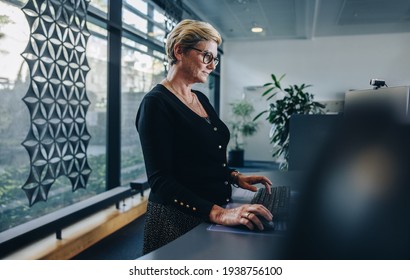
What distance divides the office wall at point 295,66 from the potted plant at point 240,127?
246mm

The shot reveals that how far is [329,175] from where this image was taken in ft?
1.09

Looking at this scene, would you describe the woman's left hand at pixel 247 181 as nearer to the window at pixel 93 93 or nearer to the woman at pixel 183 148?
the woman at pixel 183 148

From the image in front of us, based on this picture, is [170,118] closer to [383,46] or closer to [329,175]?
[329,175]

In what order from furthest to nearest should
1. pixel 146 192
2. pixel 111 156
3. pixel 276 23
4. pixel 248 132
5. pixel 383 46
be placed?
1. pixel 248 132
2. pixel 276 23
3. pixel 383 46
4. pixel 146 192
5. pixel 111 156

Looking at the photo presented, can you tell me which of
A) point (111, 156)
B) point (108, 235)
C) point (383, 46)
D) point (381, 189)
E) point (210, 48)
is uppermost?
point (383, 46)

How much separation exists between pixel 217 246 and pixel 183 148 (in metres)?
0.28

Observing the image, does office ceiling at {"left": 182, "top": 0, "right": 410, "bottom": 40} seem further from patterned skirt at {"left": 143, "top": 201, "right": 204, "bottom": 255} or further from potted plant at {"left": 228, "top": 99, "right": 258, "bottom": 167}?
patterned skirt at {"left": 143, "top": 201, "right": 204, "bottom": 255}

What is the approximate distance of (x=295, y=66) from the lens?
6.03m

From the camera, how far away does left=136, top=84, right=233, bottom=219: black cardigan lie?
0.80m

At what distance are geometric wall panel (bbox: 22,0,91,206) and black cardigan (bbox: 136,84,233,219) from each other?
126cm

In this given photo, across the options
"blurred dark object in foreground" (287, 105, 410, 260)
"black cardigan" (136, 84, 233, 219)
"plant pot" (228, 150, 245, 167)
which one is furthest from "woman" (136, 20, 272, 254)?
"plant pot" (228, 150, 245, 167)

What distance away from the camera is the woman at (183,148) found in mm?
797
